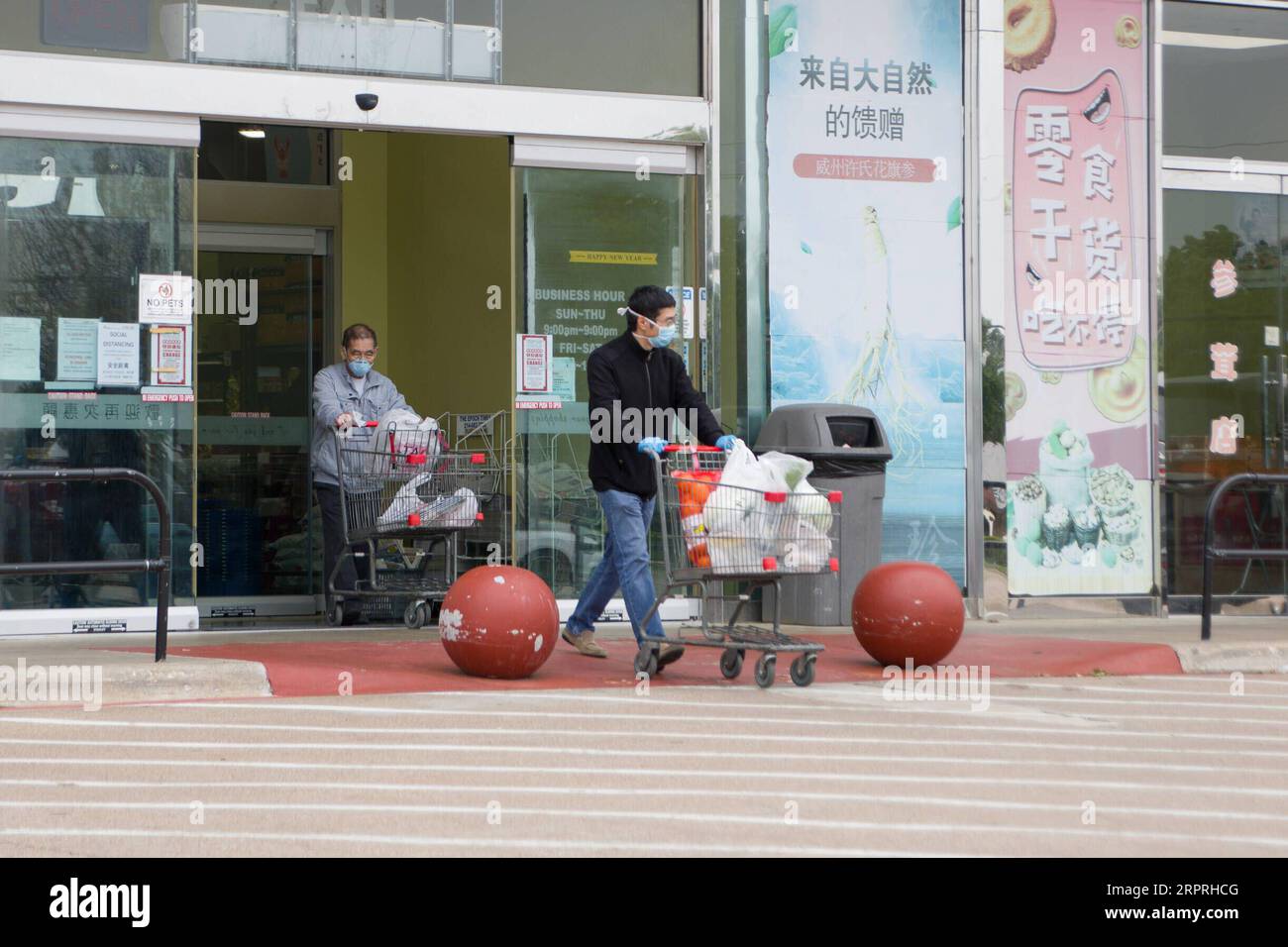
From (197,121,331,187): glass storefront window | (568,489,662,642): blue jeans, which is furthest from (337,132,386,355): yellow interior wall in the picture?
(568,489,662,642): blue jeans

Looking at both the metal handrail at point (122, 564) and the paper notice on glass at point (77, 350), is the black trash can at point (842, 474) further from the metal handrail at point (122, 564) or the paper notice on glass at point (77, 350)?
the metal handrail at point (122, 564)

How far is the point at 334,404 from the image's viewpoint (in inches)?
477

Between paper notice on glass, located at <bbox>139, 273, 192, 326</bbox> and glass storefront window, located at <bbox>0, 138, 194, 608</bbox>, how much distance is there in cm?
6

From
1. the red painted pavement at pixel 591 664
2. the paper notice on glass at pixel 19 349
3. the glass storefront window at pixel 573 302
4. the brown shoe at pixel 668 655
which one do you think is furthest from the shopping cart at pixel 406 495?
the brown shoe at pixel 668 655

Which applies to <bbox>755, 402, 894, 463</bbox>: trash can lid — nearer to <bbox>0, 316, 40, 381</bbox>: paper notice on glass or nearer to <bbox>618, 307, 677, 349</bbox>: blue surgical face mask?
<bbox>618, 307, 677, 349</bbox>: blue surgical face mask

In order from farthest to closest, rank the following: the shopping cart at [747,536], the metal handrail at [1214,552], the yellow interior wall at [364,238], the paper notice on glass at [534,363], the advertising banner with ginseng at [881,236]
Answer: the yellow interior wall at [364,238]
the advertising banner with ginseng at [881,236]
the paper notice on glass at [534,363]
the metal handrail at [1214,552]
the shopping cart at [747,536]

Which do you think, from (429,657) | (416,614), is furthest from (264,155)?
(429,657)

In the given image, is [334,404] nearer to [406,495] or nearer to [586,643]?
[406,495]

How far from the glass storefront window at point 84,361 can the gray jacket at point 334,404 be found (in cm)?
107

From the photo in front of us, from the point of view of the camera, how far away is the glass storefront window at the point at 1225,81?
45.3 feet

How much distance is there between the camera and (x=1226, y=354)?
46.0ft

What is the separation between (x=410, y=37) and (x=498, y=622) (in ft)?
16.4

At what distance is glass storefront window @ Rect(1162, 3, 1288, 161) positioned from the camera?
13805mm

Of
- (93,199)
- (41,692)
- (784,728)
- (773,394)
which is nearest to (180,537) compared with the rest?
(93,199)
